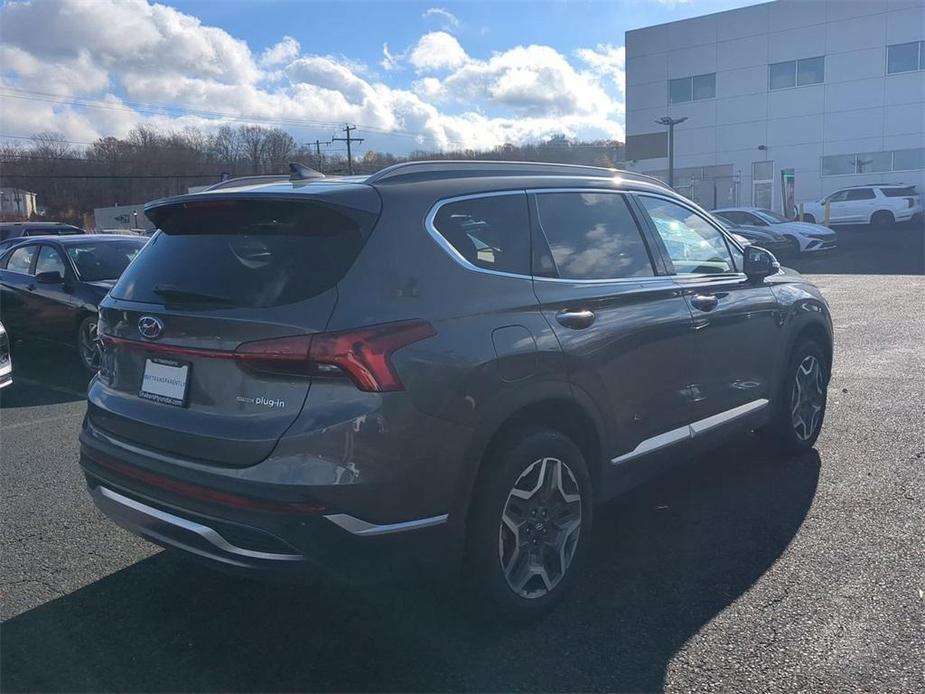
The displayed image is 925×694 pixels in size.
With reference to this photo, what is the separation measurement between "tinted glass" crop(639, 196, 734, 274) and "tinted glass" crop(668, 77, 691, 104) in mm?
45234

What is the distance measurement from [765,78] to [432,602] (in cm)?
4560

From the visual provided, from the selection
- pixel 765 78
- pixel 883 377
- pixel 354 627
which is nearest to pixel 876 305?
pixel 883 377

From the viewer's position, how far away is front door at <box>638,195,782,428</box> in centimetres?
446

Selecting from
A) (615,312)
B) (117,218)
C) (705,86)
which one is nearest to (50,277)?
(615,312)

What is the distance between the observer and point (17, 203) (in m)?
66.8

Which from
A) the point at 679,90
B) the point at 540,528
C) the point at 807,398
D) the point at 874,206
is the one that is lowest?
the point at 540,528

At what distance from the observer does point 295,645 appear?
129 inches

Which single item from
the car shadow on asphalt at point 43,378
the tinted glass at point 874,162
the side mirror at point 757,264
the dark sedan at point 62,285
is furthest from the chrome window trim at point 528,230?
the tinted glass at point 874,162

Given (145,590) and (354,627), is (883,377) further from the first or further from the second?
(145,590)

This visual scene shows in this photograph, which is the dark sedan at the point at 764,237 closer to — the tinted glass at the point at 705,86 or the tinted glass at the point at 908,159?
the tinted glass at the point at 908,159

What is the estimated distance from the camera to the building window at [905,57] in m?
38.9

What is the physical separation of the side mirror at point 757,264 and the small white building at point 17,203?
2637 inches

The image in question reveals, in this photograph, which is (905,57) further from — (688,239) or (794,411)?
(688,239)

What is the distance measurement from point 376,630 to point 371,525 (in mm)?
781
